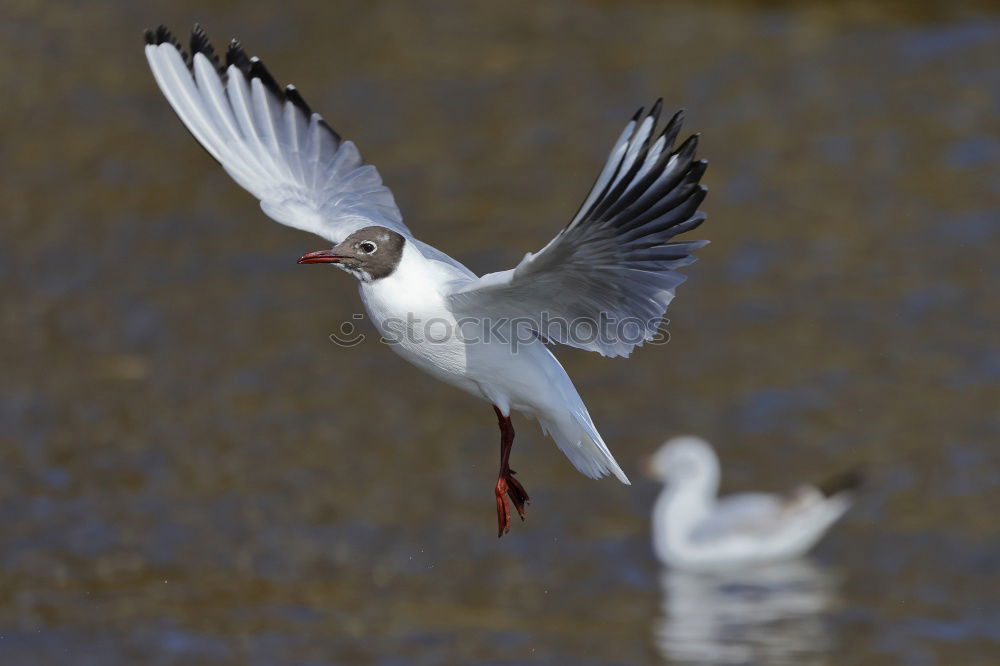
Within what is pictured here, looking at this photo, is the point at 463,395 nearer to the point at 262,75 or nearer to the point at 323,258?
the point at 262,75

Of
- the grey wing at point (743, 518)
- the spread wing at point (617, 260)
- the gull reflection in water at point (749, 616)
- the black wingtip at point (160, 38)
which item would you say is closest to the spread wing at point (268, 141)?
the black wingtip at point (160, 38)

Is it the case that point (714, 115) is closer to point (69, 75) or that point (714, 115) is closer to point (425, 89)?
point (425, 89)

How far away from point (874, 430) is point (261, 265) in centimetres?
533

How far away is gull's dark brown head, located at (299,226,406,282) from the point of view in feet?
18.1

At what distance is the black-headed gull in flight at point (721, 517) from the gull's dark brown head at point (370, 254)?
19.5 ft

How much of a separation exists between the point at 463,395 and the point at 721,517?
216 centimetres

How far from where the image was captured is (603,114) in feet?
50.5

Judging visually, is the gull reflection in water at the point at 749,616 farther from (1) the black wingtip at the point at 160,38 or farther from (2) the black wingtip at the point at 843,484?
(1) the black wingtip at the point at 160,38

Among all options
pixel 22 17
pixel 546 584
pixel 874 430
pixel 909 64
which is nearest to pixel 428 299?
pixel 546 584

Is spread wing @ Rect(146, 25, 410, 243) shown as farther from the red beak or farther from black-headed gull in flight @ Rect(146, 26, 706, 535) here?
the red beak

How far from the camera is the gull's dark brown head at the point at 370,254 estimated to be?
553cm

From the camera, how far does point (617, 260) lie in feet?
17.3

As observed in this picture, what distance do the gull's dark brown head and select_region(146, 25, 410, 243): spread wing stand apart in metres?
0.76

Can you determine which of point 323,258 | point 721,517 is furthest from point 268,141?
point 721,517
